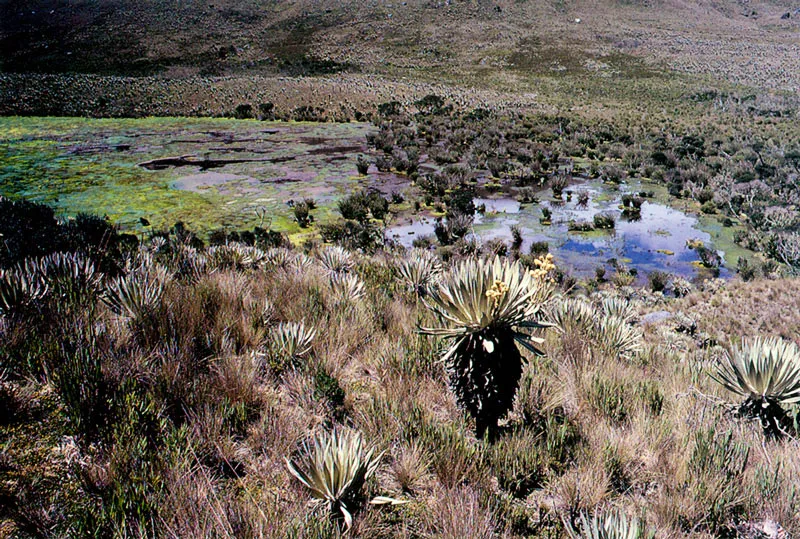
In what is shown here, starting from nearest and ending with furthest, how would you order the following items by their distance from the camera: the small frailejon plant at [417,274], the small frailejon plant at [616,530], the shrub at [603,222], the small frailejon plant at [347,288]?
the small frailejon plant at [616,530], the small frailejon plant at [347,288], the small frailejon plant at [417,274], the shrub at [603,222]

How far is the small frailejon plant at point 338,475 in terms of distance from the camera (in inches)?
82.2

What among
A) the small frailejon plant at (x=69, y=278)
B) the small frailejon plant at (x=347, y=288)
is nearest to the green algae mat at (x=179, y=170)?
the small frailejon plant at (x=347, y=288)

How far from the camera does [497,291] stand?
7.93 ft

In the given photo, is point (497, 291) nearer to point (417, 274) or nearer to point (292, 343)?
point (292, 343)

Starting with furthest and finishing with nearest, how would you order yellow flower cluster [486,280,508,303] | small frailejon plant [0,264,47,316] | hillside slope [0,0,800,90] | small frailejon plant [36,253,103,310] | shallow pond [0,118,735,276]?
hillside slope [0,0,800,90], shallow pond [0,118,735,276], small frailejon plant [36,253,103,310], small frailejon plant [0,264,47,316], yellow flower cluster [486,280,508,303]

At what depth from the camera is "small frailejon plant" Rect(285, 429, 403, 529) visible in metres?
2.09

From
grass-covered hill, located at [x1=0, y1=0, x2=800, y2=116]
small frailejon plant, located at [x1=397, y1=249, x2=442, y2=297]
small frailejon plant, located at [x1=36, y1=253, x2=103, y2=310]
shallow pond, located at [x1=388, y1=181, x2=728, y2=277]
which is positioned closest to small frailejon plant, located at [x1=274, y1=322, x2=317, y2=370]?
small frailejon plant, located at [x1=36, y1=253, x2=103, y2=310]

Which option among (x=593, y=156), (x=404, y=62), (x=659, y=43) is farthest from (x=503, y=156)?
(x=659, y=43)

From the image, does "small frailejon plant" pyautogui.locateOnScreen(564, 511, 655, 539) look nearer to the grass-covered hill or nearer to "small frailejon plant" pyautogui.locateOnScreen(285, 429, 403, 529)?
"small frailejon plant" pyautogui.locateOnScreen(285, 429, 403, 529)

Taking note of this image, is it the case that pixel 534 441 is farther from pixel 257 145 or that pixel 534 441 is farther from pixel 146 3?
pixel 146 3

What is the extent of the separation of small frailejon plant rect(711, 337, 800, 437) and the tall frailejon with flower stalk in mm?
1891

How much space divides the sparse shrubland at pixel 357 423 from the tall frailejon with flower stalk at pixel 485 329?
0.04 ft

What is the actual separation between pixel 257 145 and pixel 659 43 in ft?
199

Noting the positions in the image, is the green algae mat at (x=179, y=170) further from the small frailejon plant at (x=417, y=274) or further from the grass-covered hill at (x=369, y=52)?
the grass-covered hill at (x=369, y=52)
